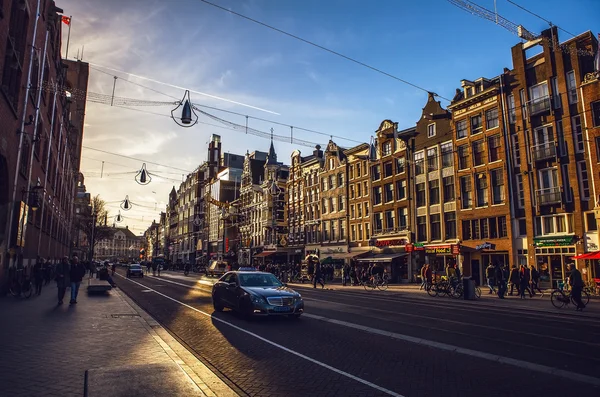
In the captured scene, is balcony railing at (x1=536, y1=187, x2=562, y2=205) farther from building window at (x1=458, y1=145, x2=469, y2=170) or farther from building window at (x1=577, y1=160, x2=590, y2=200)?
building window at (x1=458, y1=145, x2=469, y2=170)

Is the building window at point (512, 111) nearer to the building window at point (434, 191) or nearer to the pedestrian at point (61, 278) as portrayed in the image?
the building window at point (434, 191)

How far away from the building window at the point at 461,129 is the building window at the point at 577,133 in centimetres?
904

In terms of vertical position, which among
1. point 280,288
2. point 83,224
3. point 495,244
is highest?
point 83,224

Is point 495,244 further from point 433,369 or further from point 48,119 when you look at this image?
point 48,119

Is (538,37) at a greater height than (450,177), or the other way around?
(538,37)

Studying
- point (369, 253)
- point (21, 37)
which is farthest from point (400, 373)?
point (369, 253)

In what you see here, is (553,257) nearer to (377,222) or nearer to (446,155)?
(446,155)

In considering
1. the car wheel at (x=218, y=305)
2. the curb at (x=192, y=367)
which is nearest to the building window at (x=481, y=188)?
the car wheel at (x=218, y=305)

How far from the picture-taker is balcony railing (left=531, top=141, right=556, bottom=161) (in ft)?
96.9

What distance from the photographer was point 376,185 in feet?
149

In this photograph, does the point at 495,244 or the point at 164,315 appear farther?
the point at 495,244

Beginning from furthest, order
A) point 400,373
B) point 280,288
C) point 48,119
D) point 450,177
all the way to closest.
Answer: point 450,177 < point 48,119 < point 280,288 < point 400,373

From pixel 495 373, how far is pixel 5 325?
1129 cm

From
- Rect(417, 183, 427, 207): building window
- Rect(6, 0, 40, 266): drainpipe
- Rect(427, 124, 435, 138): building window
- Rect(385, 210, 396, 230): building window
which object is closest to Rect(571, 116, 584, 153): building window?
Rect(427, 124, 435, 138): building window
